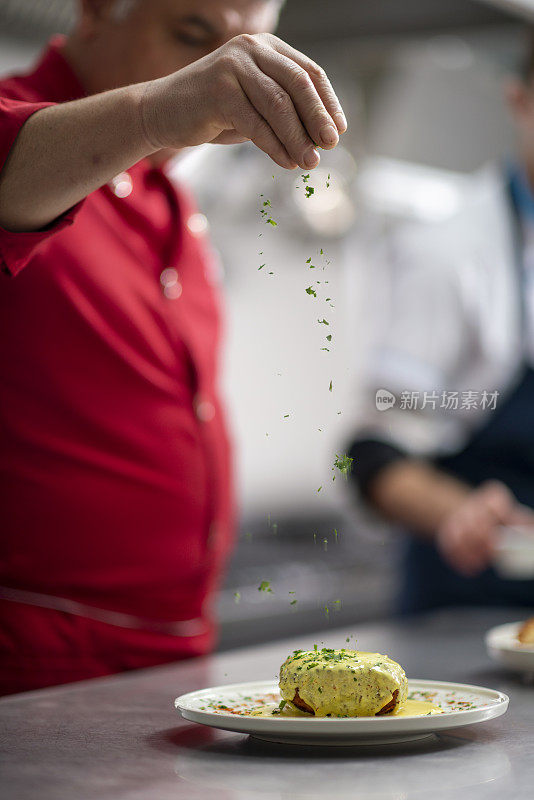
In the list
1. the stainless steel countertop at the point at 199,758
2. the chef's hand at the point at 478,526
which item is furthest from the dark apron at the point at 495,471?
the stainless steel countertop at the point at 199,758

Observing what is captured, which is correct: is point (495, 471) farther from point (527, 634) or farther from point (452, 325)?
point (527, 634)

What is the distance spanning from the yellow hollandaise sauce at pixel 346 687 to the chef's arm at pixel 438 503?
88cm

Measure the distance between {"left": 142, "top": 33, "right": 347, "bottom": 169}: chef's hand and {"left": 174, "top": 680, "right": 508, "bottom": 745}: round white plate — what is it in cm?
46

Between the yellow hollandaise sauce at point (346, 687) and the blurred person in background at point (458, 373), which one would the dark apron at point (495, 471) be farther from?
the yellow hollandaise sauce at point (346, 687)

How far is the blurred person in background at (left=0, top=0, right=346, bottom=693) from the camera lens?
1.41 m

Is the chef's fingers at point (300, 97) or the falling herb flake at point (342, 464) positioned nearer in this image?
the chef's fingers at point (300, 97)

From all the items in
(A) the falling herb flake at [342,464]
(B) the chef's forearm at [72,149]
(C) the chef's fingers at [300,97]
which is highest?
(C) the chef's fingers at [300,97]

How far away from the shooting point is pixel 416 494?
201 cm

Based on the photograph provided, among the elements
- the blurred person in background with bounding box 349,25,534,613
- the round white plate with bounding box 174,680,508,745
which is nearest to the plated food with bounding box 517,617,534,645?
the round white plate with bounding box 174,680,508,745

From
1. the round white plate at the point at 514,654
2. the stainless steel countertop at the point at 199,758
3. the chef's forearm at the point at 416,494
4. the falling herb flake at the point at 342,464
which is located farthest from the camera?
the chef's forearm at the point at 416,494

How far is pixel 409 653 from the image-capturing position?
1.51m

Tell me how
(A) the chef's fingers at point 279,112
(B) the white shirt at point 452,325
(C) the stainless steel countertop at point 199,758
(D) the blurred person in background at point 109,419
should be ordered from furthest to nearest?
(B) the white shirt at point 452,325
(D) the blurred person in background at point 109,419
(A) the chef's fingers at point 279,112
(C) the stainless steel countertop at point 199,758

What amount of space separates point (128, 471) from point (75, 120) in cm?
61

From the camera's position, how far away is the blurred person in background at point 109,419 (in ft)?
4.63
